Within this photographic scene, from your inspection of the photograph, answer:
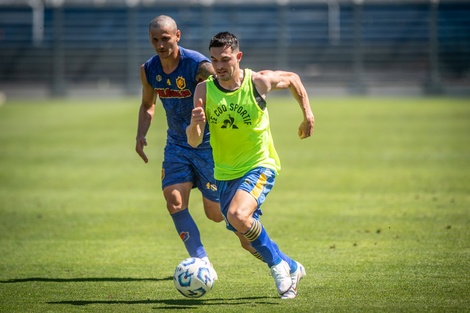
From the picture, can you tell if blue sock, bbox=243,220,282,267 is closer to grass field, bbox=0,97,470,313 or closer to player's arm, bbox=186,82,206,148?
grass field, bbox=0,97,470,313

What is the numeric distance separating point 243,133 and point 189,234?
1.47 meters

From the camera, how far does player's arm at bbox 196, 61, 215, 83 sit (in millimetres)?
9070

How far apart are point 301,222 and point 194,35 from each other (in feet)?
113

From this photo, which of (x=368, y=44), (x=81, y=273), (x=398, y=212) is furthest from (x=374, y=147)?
(x=368, y=44)

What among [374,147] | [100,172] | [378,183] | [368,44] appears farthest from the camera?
[368,44]

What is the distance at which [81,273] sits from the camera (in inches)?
367

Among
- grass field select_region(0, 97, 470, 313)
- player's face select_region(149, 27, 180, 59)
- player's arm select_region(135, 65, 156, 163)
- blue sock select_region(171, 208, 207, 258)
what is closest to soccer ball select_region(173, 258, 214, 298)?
grass field select_region(0, 97, 470, 313)

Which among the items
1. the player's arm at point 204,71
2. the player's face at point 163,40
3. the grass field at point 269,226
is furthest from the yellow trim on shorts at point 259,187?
the player's face at point 163,40

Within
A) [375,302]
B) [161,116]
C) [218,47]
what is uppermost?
[218,47]

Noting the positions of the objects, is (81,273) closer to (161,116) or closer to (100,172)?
(100,172)

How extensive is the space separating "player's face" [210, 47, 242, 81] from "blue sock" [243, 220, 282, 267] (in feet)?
4.50

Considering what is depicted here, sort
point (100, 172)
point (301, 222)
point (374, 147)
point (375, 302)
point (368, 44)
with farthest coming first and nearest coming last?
1. point (368, 44)
2. point (374, 147)
3. point (100, 172)
4. point (301, 222)
5. point (375, 302)

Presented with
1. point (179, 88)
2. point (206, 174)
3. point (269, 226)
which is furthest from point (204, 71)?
point (269, 226)

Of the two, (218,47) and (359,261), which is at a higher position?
(218,47)
